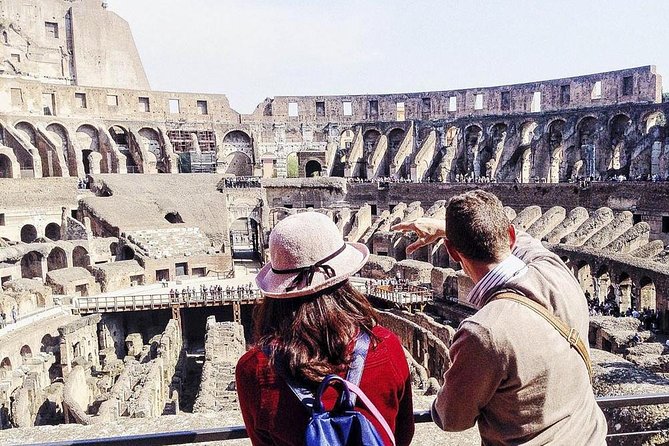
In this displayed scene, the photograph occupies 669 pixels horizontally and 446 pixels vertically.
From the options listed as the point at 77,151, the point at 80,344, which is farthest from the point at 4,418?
the point at 77,151

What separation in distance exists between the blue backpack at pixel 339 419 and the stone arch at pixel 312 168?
43246mm

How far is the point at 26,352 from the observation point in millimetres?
21406

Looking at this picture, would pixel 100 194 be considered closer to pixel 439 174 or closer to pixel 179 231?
pixel 179 231

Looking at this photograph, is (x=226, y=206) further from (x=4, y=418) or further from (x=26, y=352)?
(x=4, y=418)

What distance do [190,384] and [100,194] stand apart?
20.0 m

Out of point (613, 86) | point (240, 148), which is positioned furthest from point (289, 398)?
point (240, 148)

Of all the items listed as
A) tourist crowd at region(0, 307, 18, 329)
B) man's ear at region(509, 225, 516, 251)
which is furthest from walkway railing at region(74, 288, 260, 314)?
man's ear at region(509, 225, 516, 251)

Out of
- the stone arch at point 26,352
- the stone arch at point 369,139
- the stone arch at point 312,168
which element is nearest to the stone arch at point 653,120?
the stone arch at point 369,139

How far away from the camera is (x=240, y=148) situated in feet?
148

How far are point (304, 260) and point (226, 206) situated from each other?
35.3 metres

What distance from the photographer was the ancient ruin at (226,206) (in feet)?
54.6

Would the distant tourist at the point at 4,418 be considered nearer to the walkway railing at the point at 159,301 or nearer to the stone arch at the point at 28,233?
the walkway railing at the point at 159,301

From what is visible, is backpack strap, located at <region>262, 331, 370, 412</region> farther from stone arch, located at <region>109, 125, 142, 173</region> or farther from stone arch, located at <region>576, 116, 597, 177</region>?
stone arch, located at <region>109, 125, 142, 173</region>

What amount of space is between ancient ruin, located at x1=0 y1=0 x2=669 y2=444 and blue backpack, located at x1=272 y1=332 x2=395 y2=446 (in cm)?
278
